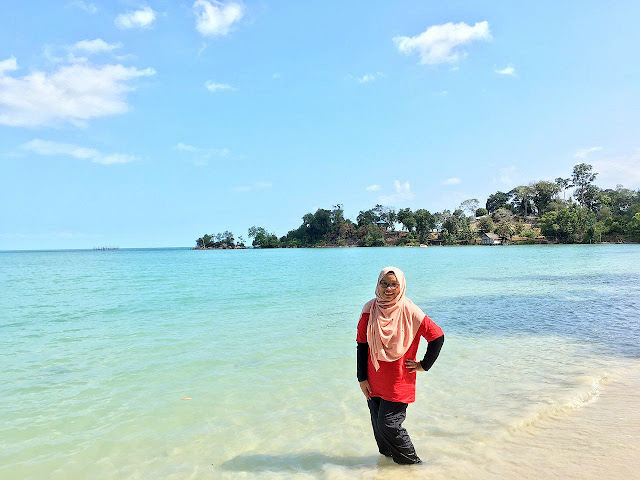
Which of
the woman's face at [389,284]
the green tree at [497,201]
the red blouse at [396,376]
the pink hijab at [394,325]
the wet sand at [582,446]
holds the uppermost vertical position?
the green tree at [497,201]

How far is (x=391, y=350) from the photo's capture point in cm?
312

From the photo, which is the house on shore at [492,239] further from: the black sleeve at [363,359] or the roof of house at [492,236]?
the black sleeve at [363,359]

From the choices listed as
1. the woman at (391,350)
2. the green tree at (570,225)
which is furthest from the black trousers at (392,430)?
the green tree at (570,225)

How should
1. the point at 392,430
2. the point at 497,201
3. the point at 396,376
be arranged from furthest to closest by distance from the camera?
the point at 497,201, the point at 392,430, the point at 396,376

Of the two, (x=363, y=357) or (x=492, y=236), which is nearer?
(x=363, y=357)

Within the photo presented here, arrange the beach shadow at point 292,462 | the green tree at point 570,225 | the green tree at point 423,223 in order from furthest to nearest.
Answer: the green tree at point 423,223, the green tree at point 570,225, the beach shadow at point 292,462

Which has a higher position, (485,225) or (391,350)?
(485,225)

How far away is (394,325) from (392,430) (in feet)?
3.08

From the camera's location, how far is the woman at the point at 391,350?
309 centimetres

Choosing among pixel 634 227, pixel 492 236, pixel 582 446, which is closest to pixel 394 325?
pixel 582 446

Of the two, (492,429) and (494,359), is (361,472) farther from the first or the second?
(494,359)

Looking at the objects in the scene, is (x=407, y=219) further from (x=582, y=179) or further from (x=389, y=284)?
(x=389, y=284)

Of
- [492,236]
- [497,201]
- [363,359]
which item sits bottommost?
[363,359]

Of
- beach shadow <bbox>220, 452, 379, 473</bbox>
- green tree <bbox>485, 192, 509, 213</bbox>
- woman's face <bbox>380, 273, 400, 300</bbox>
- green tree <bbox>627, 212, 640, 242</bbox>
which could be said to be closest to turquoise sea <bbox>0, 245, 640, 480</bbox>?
beach shadow <bbox>220, 452, 379, 473</bbox>
